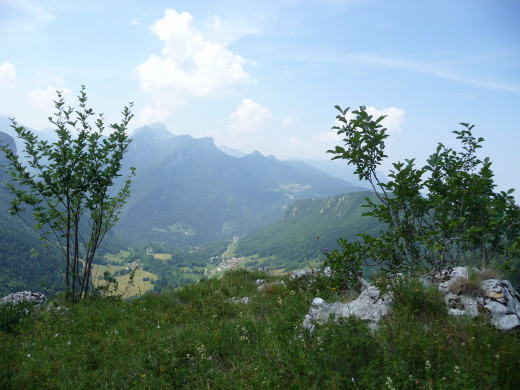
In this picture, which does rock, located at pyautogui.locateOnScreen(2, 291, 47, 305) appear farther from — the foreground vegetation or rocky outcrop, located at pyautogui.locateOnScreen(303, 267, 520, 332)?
rocky outcrop, located at pyautogui.locateOnScreen(303, 267, 520, 332)

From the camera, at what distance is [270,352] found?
423cm

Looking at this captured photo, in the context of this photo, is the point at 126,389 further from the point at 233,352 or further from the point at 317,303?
the point at 317,303

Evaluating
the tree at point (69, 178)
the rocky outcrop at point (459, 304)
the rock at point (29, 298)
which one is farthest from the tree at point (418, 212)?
the rock at point (29, 298)

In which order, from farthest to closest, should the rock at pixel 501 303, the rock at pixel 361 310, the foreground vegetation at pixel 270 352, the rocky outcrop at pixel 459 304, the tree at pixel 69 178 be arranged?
the tree at pixel 69 178 → the rock at pixel 361 310 → the rocky outcrop at pixel 459 304 → the rock at pixel 501 303 → the foreground vegetation at pixel 270 352

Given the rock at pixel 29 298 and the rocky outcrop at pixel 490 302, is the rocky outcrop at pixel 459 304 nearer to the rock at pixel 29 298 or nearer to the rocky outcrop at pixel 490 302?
the rocky outcrop at pixel 490 302

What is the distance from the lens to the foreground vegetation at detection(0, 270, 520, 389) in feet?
10.6

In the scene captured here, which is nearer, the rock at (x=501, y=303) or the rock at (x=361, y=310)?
the rock at (x=501, y=303)

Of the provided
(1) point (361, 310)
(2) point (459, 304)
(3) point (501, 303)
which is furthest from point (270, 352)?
(3) point (501, 303)

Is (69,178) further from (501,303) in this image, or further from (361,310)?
(501,303)

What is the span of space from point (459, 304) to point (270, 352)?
342 centimetres

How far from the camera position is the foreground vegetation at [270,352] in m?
3.22

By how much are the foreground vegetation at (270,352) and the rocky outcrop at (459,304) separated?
0.22m

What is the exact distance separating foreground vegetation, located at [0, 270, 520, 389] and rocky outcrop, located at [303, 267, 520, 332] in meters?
0.22

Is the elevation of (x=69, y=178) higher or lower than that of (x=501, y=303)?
higher
